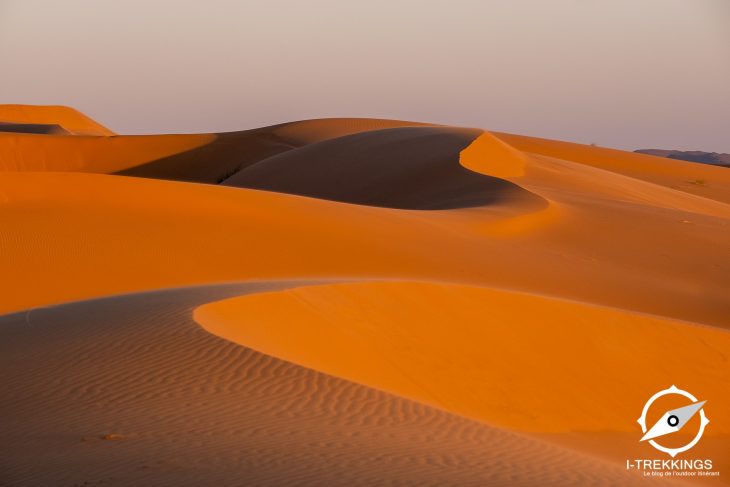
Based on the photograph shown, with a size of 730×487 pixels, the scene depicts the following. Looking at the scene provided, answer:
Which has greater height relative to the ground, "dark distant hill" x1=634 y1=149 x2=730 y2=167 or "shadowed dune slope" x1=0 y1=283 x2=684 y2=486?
"shadowed dune slope" x1=0 y1=283 x2=684 y2=486

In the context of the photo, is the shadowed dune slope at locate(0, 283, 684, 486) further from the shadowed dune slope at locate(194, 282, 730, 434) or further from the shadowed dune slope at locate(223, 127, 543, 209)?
the shadowed dune slope at locate(223, 127, 543, 209)

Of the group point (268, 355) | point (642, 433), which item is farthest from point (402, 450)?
point (642, 433)

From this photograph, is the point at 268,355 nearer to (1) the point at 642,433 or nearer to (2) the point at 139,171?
(1) the point at 642,433

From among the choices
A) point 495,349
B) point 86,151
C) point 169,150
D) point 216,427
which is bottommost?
point 86,151

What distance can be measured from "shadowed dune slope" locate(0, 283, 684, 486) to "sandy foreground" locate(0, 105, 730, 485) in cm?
2

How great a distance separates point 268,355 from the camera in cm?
851

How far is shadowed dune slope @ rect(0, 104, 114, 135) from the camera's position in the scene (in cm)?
10358

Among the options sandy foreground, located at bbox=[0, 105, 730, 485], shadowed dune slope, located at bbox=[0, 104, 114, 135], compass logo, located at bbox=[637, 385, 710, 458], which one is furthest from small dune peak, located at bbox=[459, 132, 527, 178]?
shadowed dune slope, located at bbox=[0, 104, 114, 135]

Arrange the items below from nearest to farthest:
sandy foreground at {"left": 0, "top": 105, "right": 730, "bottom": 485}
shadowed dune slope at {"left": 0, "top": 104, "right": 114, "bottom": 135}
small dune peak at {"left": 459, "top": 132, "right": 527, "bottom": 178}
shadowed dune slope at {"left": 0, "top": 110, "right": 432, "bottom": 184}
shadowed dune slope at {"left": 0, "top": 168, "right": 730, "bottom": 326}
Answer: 1. sandy foreground at {"left": 0, "top": 105, "right": 730, "bottom": 485}
2. shadowed dune slope at {"left": 0, "top": 168, "right": 730, "bottom": 326}
3. small dune peak at {"left": 459, "top": 132, "right": 527, "bottom": 178}
4. shadowed dune slope at {"left": 0, "top": 110, "right": 432, "bottom": 184}
5. shadowed dune slope at {"left": 0, "top": 104, "right": 114, "bottom": 135}

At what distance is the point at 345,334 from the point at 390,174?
22343mm

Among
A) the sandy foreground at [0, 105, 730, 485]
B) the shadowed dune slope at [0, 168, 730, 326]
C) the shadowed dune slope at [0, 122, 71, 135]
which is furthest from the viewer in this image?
the shadowed dune slope at [0, 122, 71, 135]

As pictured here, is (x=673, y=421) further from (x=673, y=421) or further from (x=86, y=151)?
(x=86, y=151)

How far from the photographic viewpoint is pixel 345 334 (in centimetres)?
1051

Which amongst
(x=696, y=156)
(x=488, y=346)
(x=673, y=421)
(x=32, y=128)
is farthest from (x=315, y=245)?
(x=696, y=156)
